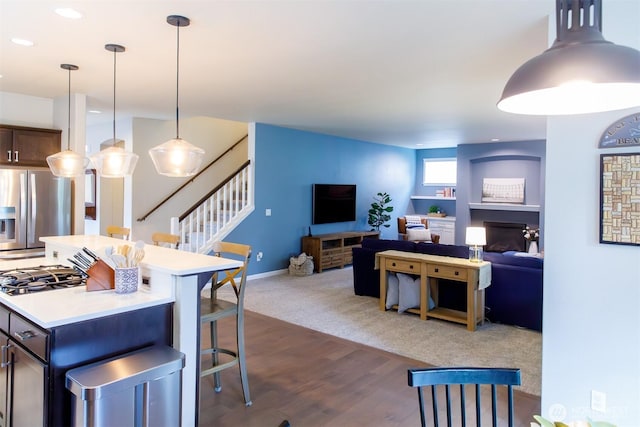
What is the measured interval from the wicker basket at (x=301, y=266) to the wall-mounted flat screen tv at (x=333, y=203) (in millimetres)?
931

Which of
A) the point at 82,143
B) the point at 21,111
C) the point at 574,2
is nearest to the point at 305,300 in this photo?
the point at 82,143

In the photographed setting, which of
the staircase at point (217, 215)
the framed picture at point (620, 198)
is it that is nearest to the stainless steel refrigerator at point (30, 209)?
the staircase at point (217, 215)

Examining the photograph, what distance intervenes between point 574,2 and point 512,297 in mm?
4131

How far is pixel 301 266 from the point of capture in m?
7.34

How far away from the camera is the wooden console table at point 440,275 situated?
14.7 feet

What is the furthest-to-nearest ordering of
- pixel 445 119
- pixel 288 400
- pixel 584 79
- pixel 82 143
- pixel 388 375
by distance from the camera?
pixel 445 119 < pixel 82 143 < pixel 388 375 < pixel 288 400 < pixel 584 79

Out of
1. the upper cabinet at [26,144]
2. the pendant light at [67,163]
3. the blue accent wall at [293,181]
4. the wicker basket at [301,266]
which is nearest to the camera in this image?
the pendant light at [67,163]

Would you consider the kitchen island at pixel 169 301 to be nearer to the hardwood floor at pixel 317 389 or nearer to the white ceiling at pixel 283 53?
the hardwood floor at pixel 317 389

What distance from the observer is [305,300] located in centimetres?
576

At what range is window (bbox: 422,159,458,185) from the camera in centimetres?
1086

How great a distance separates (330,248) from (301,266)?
0.88m

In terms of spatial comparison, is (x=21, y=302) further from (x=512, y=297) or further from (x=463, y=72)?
(x=512, y=297)

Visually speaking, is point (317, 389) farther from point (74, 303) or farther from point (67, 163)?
point (67, 163)

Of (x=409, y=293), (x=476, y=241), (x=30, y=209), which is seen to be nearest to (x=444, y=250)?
(x=476, y=241)
